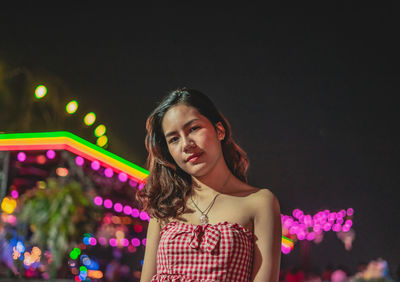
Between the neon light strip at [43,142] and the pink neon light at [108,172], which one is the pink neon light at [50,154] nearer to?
the neon light strip at [43,142]

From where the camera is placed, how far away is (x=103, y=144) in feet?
30.3

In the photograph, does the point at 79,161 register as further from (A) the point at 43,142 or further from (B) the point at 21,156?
(A) the point at 43,142

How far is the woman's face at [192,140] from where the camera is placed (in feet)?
6.23

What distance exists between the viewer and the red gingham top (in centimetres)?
174

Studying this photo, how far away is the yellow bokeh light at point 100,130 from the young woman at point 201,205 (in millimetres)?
6882

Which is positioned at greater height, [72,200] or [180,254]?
[72,200]

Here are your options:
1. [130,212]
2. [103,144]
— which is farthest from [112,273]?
[103,144]

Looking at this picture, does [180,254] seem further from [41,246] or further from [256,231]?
[41,246]

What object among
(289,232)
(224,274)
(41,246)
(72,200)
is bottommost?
(224,274)

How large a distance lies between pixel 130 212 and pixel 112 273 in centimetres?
125

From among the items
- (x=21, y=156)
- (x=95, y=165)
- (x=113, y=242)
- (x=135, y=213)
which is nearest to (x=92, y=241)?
(x=113, y=242)

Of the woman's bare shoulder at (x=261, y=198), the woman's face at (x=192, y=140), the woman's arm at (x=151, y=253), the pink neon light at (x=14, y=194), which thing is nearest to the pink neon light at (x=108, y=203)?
the pink neon light at (x=14, y=194)

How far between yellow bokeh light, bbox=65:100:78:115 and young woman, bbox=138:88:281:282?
6.08 m

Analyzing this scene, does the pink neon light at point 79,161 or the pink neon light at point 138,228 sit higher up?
the pink neon light at point 138,228
